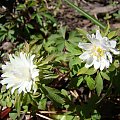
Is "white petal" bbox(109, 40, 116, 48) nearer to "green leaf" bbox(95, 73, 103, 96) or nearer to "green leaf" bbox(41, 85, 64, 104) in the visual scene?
"green leaf" bbox(95, 73, 103, 96)

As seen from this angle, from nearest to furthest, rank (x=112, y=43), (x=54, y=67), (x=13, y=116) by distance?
1. (x=112, y=43)
2. (x=54, y=67)
3. (x=13, y=116)

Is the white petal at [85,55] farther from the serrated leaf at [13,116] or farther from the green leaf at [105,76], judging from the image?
the serrated leaf at [13,116]

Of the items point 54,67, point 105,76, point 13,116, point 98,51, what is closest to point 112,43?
point 98,51

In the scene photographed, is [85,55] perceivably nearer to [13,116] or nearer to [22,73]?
[22,73]

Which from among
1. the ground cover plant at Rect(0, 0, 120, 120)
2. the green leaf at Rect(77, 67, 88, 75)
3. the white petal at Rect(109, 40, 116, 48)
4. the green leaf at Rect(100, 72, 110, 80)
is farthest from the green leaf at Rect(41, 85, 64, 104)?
the white petal at Rect(109, 40, 116, 48)

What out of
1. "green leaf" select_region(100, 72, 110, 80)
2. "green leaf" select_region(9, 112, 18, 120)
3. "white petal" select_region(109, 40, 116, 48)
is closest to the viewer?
"white petal" select_region(109, 40, 116, 48)

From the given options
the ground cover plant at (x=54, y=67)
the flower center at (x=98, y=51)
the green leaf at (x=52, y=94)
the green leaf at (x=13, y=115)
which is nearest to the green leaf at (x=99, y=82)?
the ground cover plant at (x=54, y=67)
